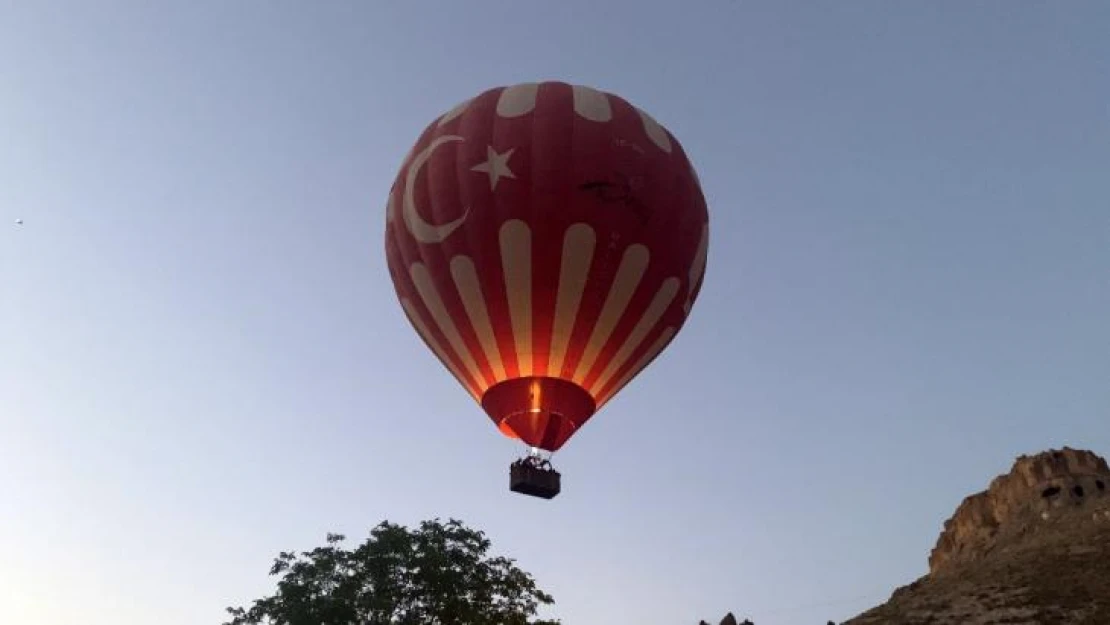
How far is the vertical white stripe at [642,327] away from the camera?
22.2m

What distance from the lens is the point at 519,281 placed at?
828 inches

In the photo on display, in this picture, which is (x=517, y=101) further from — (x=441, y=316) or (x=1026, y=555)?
(x=1026, y=555)

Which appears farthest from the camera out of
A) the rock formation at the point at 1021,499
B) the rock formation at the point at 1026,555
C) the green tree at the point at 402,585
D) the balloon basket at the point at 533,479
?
the rock formation at the point at 1021,499

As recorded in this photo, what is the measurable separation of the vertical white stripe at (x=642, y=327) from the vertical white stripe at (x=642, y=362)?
0.64 meters

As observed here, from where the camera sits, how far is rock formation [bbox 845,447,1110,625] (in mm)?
43938

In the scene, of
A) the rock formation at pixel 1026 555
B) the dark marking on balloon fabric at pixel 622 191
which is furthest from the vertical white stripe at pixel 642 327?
the rock formation at pixel 1026 555

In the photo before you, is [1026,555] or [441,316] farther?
[1026,555]

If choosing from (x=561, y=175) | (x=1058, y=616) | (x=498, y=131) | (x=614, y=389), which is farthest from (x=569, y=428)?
(x=1058, y=616)

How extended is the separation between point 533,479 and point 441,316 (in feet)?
15.1

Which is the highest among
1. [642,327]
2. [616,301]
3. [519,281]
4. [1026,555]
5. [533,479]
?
[1026,555]

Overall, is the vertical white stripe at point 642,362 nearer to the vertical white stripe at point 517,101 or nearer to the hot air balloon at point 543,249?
the hot air balloon at point 543,249

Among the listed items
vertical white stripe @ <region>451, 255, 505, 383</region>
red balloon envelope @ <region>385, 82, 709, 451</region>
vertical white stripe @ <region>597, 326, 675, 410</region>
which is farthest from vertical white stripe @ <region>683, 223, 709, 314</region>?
vertical white stripe @ <region>451, 255, 505, 383</region>

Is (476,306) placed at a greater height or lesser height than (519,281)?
lesser

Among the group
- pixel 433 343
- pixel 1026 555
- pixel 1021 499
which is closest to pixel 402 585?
pixel 433 343
